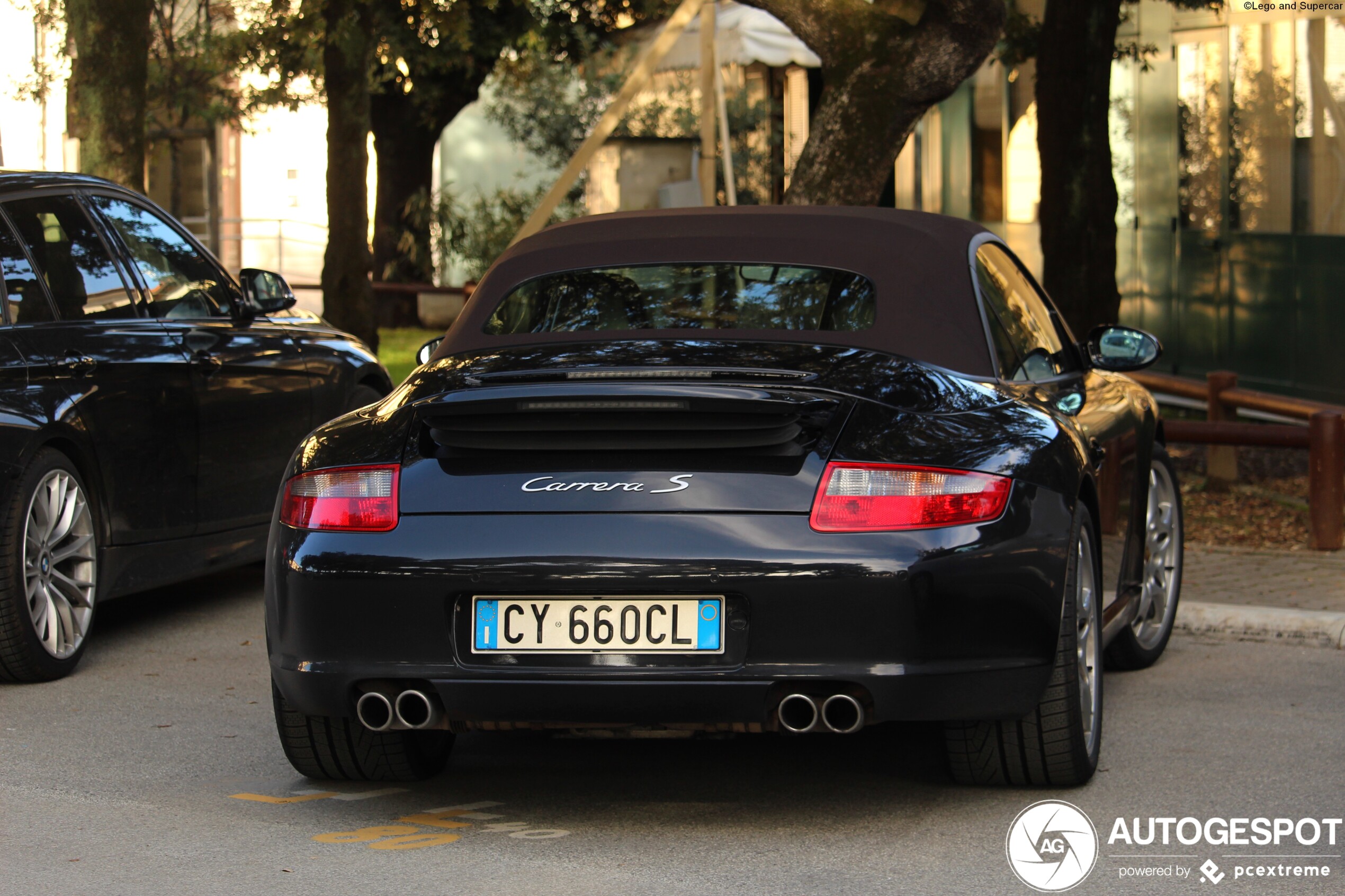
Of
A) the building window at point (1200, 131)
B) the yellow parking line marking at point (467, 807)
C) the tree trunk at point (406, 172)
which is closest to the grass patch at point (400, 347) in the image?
→ the tree trunk at point (406, 172)

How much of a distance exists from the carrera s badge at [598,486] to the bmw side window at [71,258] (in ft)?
10.0

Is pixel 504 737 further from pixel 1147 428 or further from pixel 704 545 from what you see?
pixel 1147 428

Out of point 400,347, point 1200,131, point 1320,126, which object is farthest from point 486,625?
point 400,347

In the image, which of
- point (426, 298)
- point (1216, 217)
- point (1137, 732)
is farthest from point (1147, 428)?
point (426, 298)

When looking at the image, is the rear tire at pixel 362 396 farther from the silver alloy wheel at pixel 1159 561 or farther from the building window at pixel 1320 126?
the building window at pixel 1320 126

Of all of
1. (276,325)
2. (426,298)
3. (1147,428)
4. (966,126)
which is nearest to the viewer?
(1147,428)

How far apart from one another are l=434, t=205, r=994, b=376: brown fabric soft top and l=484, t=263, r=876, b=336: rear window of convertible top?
0.11 feet

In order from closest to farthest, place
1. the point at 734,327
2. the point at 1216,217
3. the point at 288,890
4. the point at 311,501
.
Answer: the point at 288,890 < the point at 311,501 < the point at 734,327 < the point at 1216,217

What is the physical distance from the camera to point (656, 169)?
1437cm

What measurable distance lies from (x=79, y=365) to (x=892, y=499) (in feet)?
11.5

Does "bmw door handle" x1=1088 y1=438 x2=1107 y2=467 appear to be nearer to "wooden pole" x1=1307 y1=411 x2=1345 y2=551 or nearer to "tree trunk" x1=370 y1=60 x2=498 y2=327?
"wooden pole" x1=1307 y1=411 x2=1345 y2=551

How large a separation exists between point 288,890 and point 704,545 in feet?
3.77

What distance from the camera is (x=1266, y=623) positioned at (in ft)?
23.2

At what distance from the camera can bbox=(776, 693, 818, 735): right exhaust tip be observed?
13.1 feet
